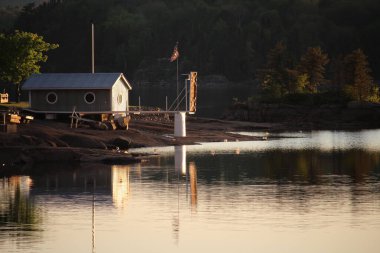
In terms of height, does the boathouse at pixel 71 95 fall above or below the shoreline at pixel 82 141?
above

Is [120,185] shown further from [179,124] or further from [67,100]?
[179,124]

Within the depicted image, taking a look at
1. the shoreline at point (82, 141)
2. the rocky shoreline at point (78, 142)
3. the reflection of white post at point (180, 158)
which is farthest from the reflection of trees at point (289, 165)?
the rocky shoreline at point (78, 142)

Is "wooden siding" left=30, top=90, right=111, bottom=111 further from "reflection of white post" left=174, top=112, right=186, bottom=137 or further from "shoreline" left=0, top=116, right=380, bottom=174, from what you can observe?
"reflection of white post" left=174, top=112, right=186, bottom=137

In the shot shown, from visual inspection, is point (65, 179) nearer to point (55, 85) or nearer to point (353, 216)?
point (353, 216)

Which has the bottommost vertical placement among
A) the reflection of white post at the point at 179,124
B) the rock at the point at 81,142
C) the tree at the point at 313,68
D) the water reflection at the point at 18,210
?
the water reflection at the point at 18,210

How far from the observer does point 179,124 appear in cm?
9556

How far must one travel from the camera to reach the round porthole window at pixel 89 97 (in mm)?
93938

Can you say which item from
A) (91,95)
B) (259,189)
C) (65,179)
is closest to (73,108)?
(91,95)

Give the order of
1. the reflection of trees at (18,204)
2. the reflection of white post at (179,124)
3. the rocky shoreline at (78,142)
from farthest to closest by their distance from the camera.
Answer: the reflection of white post at (179,124)
the rocky shoreline at (78,142)
the reflection of trees at (18,204)

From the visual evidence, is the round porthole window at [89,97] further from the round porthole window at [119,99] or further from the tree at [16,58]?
the tree at [16,58]

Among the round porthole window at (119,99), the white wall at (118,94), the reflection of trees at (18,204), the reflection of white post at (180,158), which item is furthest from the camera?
the round porthole window at (119,99)

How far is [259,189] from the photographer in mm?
59594

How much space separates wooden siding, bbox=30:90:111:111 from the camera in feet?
307

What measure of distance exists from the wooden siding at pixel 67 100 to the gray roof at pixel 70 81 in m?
0.54
